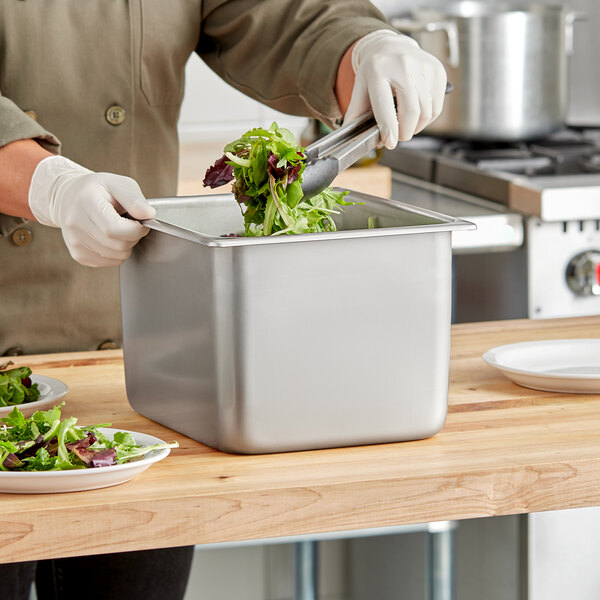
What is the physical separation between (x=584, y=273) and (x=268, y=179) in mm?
1388

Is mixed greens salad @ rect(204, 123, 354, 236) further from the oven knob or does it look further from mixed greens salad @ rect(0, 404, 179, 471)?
the oven knob

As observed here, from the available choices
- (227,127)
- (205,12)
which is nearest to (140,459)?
(205,12)

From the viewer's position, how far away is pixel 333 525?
3.31 ft

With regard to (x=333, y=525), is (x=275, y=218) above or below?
above

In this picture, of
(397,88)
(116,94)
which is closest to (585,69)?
(116,94)

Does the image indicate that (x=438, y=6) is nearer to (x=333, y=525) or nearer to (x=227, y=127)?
(x=227, y=127)

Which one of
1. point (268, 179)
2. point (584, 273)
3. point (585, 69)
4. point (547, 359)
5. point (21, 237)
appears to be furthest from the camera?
point (585, 69)

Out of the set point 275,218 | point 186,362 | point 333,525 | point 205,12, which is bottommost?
point 333,525

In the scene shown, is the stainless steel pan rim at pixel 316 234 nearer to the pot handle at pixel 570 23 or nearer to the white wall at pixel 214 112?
the pot handle at pixel 570 23

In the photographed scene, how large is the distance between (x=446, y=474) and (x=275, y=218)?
0.96ft

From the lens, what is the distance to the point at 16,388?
1.22 m

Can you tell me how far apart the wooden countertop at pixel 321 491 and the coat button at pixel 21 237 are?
1.97 feet

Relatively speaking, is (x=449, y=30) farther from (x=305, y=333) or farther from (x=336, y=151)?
(x=305, y=333)

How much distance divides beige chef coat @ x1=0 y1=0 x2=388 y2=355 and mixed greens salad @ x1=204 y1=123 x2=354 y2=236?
0.51 meters
